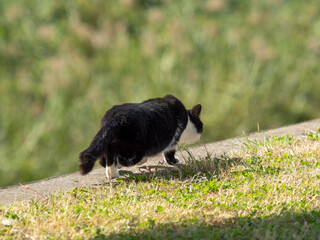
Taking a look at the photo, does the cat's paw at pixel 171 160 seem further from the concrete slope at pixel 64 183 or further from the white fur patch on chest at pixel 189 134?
the white fur patch on chest at pixel 189 134

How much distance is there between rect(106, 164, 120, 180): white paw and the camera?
13.6 ft

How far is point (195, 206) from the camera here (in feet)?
11.3

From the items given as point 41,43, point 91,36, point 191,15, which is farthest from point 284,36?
point 41,43

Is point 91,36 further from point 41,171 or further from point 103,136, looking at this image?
point 103,136

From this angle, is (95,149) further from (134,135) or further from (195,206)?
(195,206)

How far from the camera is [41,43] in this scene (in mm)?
7281

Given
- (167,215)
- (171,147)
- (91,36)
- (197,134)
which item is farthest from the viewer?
(91,36)

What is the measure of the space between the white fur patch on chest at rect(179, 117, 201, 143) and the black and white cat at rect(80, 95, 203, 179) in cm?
31

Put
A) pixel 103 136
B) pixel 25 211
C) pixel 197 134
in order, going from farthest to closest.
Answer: pixel 197 134, pixel 103 136, pixel 25 211

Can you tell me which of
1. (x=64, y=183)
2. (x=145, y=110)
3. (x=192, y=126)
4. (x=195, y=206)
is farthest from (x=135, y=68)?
(x=195, y=206)

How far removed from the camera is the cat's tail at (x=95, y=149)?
12.0 feet

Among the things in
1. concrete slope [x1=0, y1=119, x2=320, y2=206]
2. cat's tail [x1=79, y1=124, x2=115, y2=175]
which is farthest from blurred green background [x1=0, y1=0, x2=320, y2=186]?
cat's tail [x1=79, y1=124, x2=115, y2=175]

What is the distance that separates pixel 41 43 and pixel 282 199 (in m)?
5.04

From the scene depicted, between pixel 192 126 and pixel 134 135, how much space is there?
118 cm
